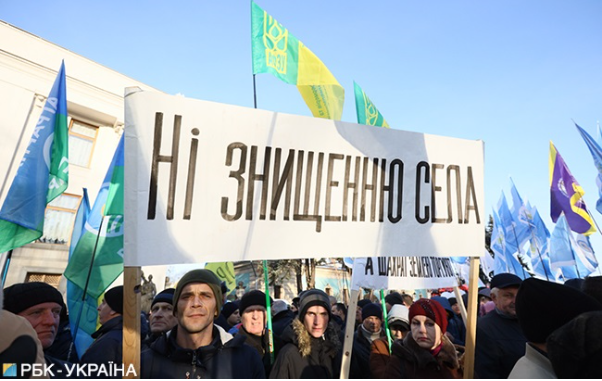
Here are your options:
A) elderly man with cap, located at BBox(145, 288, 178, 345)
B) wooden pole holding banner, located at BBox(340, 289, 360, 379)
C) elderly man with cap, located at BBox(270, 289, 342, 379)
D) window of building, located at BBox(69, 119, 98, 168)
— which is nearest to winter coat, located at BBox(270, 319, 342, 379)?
elderly man with cap, located at BBox(270, 289, 342, 379)

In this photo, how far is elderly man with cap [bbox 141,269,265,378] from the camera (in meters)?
2.05

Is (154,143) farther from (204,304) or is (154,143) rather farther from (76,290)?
(76,290)

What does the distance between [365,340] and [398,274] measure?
882 mm

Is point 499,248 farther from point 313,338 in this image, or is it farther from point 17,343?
point 17,343

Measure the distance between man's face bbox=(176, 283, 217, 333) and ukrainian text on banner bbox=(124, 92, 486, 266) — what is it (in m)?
0.49

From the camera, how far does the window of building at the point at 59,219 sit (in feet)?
50.9

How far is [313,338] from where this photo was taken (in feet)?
10.1

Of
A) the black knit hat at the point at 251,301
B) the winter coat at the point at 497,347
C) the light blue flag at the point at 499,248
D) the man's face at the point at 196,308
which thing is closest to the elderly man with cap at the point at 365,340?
the winter coat at the point at 497,347

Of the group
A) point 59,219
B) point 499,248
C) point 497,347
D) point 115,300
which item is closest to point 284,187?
point 115,300

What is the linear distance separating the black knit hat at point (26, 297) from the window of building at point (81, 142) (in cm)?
1642

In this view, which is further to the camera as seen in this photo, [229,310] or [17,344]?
[229,310]

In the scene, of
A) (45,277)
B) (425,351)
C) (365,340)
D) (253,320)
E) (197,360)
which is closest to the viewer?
(197,360)

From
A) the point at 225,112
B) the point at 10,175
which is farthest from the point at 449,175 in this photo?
the point at 10,175

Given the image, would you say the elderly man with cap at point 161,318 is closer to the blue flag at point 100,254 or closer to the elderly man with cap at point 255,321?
the elderly man with cap at point 255,321
